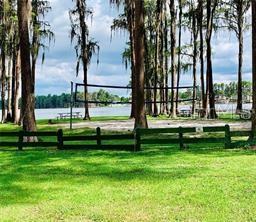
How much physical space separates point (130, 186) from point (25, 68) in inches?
397

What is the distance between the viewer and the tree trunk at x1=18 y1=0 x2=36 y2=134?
18422 millimetres

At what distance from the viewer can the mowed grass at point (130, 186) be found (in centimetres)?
783

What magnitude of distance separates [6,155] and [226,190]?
822cm

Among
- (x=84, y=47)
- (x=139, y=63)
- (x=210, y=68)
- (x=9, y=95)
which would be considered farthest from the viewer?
(x=84, y=47)

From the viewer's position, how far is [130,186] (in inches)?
390

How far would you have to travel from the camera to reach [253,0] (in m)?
15.7

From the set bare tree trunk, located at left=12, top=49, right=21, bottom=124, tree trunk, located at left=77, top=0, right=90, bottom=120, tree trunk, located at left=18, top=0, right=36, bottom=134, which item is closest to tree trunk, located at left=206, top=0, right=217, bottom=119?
tree trunk, located at left=77, top=0, right=90, bottom=120

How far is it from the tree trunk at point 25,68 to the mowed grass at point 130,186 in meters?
3.96

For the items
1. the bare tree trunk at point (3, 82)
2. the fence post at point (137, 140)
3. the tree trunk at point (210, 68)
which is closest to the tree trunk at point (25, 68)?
the fence post at point (137, 140)

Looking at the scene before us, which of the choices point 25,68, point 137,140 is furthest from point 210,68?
point 137,140

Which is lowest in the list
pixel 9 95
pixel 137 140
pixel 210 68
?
pixel 137 140

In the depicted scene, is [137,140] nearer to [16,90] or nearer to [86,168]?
[86,168]

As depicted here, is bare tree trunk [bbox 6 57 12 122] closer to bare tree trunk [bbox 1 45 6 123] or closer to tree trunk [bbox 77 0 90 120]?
bare tree trunk [bbox 1 45 6 123]

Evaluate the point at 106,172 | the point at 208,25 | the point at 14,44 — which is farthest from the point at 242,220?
the point at 14,44
